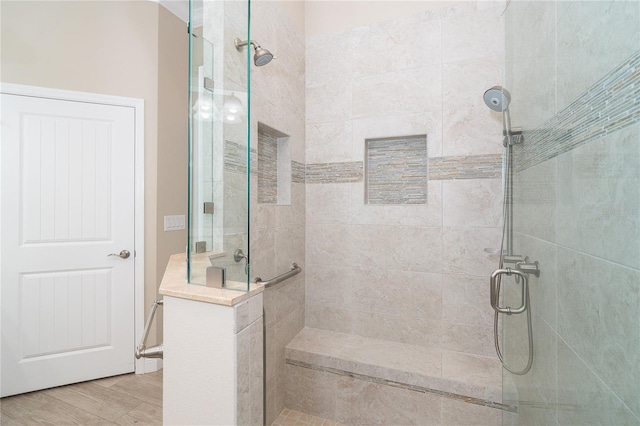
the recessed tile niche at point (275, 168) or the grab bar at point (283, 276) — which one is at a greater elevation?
the recessed tile niche at point (275, 168)

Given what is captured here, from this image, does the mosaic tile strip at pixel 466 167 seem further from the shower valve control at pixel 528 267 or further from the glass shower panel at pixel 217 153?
the glass shower panel at pixel 217 153

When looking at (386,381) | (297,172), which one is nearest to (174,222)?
(297,172)

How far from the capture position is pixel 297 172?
2.09m

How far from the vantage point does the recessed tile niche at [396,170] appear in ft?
6.52

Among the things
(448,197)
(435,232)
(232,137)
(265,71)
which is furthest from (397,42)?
(232,137)

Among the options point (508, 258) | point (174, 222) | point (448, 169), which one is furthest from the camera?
point (174, 222)

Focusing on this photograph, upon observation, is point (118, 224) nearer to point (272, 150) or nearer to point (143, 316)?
point (143, 316)

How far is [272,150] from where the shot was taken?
6.54ft

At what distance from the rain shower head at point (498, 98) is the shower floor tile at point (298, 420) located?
6.58 ft

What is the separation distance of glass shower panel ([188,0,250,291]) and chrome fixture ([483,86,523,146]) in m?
1.24

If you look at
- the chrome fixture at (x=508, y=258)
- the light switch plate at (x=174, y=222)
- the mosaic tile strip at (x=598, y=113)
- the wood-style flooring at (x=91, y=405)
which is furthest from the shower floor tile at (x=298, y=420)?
the mosaic tile strip at (x=598, y=113)

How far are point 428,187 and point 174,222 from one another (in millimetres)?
2012

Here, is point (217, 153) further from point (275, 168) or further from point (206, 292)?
point (275, 168)

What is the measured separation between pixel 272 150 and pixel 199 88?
103 cm
